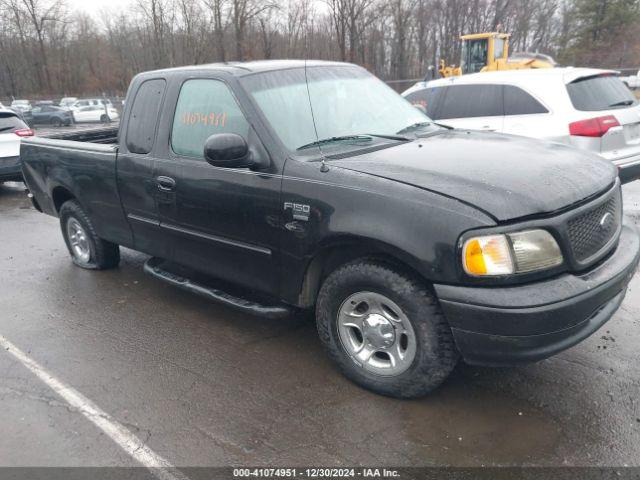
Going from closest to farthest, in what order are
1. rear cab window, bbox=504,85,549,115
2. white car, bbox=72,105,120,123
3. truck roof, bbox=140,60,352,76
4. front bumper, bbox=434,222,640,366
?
front bumper, bbox=434,222,640,366
truck roof, bbox=140,60,352,76
rear cab window, bbox=504,85,549,115
white car, bbox=72,105,120,123

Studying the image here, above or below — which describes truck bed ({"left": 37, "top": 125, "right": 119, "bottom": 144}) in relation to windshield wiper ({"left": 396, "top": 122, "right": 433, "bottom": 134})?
below

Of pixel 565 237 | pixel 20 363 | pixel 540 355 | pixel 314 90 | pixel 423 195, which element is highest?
pixel 314 90

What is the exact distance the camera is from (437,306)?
9.11ft

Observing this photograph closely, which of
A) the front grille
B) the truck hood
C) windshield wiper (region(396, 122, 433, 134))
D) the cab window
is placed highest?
the cab window

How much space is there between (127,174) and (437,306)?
2.87 metres

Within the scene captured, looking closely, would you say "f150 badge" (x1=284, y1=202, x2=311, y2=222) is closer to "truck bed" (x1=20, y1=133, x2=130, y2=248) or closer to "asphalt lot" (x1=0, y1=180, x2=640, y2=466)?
"asphalt lot" (x1=0, y1=180, x2=640, y2=466)

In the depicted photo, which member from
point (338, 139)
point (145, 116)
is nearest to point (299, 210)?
point (338, 139)

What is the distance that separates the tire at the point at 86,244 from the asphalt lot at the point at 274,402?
105 centimetres

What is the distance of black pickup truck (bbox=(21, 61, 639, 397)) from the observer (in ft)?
8.46

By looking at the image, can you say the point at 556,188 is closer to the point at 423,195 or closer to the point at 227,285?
the point at 423,195

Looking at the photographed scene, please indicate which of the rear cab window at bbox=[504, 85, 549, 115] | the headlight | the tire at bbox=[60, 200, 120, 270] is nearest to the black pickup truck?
the headlight

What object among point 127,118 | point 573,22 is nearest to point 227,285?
point 127,118

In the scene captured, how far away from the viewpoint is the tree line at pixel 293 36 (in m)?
41.1

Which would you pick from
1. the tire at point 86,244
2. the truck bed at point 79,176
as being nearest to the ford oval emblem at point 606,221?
the truck bed at point 79,176
